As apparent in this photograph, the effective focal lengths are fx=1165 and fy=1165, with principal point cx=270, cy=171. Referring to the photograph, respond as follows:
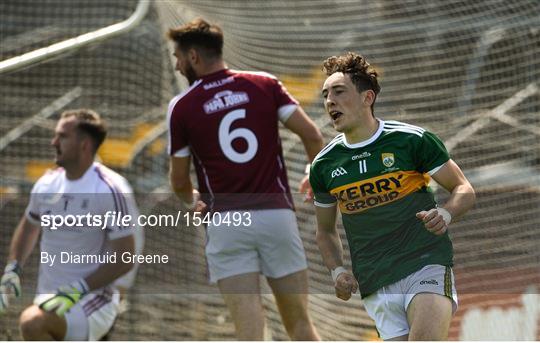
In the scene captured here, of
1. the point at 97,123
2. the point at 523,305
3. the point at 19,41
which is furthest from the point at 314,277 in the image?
the point at 19,41

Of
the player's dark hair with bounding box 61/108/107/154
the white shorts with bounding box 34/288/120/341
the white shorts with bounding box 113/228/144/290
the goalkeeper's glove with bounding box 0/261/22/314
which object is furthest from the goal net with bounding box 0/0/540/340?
the goalkeeper's glove with bounding box 0/261/22/314

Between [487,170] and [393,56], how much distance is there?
1198 mm

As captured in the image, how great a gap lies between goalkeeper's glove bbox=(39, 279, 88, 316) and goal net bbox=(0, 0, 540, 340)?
1074 millimetres

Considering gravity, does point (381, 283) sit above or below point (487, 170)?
below

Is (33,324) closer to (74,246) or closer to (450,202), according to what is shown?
(74,246)

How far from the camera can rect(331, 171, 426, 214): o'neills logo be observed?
4.57 metres

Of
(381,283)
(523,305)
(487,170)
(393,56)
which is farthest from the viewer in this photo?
(393,56)

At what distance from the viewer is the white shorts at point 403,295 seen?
448 cm

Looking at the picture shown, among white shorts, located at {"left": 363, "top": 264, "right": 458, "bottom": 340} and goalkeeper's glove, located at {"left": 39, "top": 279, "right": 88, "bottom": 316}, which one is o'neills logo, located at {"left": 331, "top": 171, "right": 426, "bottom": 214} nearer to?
white shorts, located at {"left": 363, "top": 264, "right": 458, "bottom": 340}

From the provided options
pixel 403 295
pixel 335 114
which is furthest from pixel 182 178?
pixel 403 295

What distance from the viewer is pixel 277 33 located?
8922mm

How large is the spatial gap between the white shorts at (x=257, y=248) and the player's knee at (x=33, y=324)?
36.4 inches

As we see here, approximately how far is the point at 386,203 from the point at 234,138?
1319 mm

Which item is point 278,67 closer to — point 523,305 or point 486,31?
point 486,31
